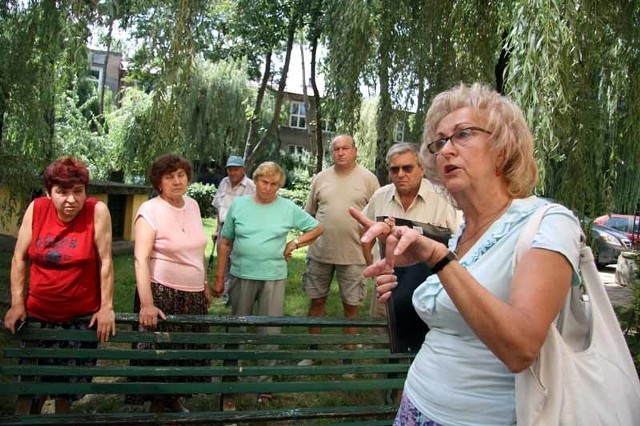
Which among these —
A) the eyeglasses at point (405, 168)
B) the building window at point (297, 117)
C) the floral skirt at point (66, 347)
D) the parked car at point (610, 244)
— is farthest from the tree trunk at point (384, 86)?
the building window at point (297, 117)

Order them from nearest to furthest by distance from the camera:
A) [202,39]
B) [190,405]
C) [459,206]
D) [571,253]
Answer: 1. [571,253]
2. [459,206]
3. [190,405]
4. [202,39]

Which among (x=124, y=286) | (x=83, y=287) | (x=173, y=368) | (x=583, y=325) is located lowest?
(x=124, y=286)

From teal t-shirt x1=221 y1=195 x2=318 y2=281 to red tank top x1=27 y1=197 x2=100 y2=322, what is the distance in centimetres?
115

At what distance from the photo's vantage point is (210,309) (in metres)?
6.34

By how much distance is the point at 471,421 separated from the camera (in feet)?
4.55

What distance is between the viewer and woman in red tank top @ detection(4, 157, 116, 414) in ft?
9.66

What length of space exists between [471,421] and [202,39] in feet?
11.1

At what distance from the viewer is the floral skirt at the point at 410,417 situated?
4.94 feet

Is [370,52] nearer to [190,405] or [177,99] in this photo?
[177,99]

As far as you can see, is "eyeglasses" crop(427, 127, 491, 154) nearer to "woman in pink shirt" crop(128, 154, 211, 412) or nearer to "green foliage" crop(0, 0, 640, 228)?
"green foliage" crop(0, 0, 640, 228)

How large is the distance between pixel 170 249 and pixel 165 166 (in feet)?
1.58

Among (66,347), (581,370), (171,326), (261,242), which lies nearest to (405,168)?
(261,242)

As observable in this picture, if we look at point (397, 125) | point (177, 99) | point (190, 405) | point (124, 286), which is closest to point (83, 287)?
point (190, 405)

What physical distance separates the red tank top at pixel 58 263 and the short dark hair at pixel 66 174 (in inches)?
6.2
